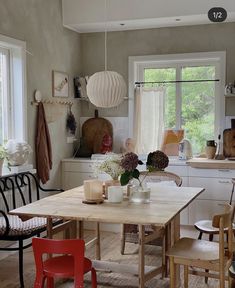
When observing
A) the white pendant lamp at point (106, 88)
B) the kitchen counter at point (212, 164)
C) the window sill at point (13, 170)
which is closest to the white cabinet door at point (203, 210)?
the kitchen counter at point (212, 164)

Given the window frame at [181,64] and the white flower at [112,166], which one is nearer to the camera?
the white flower at [112,166]

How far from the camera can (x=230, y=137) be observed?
5367 millimetres

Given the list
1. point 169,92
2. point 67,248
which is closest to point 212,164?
point 169,92

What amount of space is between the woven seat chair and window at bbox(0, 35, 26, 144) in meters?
0.46

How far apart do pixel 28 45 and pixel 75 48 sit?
119 cm

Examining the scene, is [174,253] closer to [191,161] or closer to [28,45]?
[191,161]

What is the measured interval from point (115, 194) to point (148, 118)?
104 inches

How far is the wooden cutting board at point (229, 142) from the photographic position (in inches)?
211

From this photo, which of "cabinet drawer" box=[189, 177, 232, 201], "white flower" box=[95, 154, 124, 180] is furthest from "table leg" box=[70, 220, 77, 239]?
"cabinet drawer" box=[189, 177, 232, 201]

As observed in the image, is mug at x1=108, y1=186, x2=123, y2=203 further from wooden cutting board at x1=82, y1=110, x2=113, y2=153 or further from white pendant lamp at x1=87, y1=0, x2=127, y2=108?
wooden cutting board at x1=82, y1=110, x2=113, y2=153

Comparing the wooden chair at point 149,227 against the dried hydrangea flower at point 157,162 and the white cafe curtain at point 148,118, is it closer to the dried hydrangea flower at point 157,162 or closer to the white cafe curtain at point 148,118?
the dried hydrangea flower at point 157,162

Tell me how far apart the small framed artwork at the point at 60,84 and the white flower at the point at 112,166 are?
6.69 feet

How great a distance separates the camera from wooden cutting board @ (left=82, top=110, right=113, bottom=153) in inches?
236

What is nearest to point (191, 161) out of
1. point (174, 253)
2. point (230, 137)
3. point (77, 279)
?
point (230, 137)
